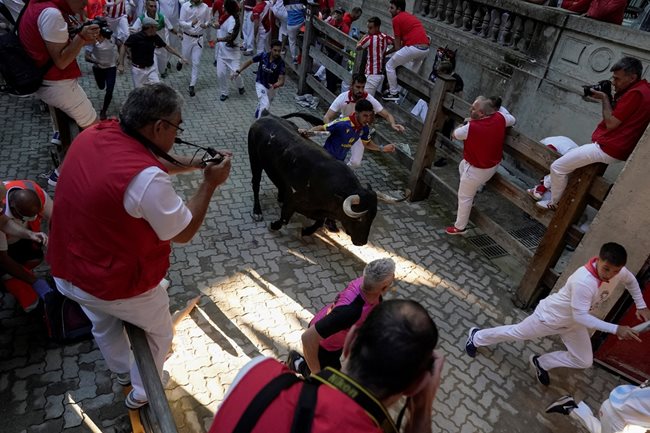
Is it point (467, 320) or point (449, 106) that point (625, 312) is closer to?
point (467, 320)

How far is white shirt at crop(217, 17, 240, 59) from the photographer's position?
10219 mm

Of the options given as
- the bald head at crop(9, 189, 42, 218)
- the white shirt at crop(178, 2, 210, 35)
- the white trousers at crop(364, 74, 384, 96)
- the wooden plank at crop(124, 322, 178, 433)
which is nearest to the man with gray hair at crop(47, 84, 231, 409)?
the wooden plank at crop(124, 322, 178, 433)

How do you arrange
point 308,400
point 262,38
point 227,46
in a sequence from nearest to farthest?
point 308,400 < point 227,46 < point 262,38

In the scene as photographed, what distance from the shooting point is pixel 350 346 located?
6.21ft

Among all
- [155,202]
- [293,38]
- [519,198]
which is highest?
[155,202]

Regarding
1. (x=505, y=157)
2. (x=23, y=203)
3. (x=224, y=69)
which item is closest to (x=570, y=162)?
(x=505, y=157)

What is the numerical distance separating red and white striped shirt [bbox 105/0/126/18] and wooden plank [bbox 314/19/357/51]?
14.3 ft

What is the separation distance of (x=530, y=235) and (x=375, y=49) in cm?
462

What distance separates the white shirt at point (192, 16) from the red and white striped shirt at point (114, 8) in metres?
1.27

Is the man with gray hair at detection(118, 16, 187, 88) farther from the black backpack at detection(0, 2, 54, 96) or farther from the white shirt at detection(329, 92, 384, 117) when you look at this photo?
the white shirt at detection(329, 92, 384, 117)

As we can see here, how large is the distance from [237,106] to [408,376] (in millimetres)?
9513

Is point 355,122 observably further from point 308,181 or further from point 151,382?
point 151,382

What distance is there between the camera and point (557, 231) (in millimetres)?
5465

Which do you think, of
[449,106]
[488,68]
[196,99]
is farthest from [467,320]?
[196,99]
